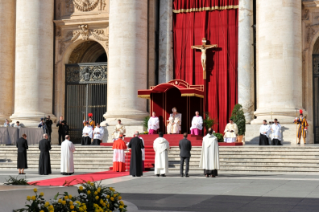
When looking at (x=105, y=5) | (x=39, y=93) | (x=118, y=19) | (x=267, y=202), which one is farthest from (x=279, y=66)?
(x=267, y=202)

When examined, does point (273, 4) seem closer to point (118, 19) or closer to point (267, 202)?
point (118, 19)

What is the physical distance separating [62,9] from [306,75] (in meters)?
14.9

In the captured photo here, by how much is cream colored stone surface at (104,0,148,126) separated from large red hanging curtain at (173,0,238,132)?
2.40 meters

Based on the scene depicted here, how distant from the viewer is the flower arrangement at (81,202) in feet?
22.1

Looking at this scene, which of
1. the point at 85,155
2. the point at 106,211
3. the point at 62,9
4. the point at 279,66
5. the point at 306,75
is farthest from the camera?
the point at 62,9

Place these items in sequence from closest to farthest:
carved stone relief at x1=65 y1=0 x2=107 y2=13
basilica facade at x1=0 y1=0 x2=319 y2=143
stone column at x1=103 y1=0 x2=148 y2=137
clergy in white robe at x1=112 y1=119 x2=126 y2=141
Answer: basilica facade at x1=0 y1=0 x2=319 y2=143, clergy in white robe at x1=112 y1=119 x2=126 y2=141, stone column at x1=103 y1=0 x2=148 y2=137, carved stone relief at x1=65 y1=0 x2=107 y2=13

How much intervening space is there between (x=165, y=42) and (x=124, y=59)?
2.89 m

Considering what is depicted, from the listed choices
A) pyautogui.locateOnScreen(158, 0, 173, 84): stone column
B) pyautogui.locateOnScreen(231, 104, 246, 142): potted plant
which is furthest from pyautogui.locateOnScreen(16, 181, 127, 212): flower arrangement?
pyautogui.locateOnScreen(158, 0, 173, 84): stone column

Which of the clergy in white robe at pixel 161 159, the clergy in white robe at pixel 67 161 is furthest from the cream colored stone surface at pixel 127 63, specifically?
the clergy in white robe at pixel 161 159

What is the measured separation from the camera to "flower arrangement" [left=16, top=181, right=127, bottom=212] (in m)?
6.73

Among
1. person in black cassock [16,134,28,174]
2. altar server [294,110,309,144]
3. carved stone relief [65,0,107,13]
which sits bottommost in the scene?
person in black cassock [16,134,28,174]

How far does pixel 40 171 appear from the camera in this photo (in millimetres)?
18953

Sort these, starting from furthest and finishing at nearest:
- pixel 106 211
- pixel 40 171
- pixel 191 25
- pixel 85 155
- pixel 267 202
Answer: pixel 191 25
pixel 85 155
pixel 40 171
pixel 267 202
pixel 106 211

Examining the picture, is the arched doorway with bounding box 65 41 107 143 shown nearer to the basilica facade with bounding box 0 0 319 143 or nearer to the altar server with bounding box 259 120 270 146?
the basilica facade with bounding box 0 0 319 143
